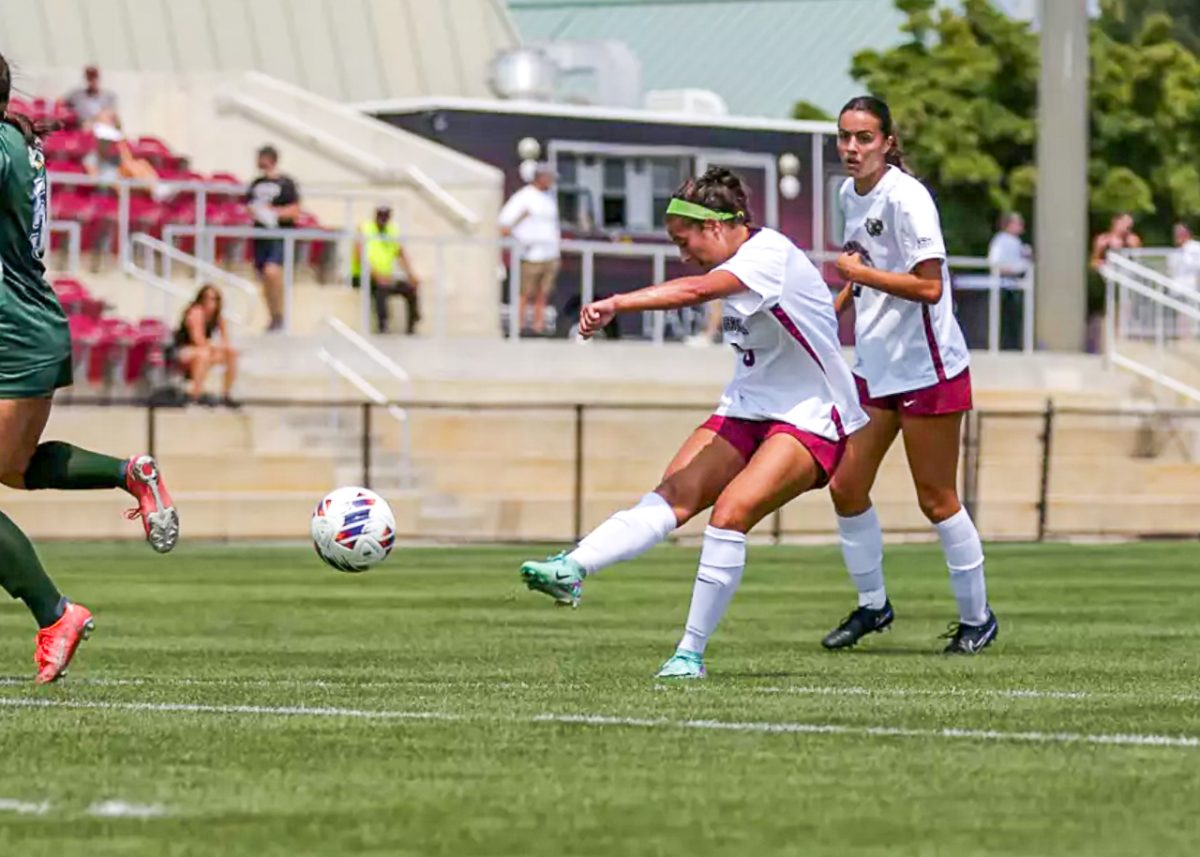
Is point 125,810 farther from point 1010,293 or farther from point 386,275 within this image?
point 1010,293

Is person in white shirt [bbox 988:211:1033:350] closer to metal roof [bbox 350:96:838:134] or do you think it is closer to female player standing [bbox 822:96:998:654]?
metal roof [bbox 350:96:838:134]

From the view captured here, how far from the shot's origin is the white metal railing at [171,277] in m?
29.2

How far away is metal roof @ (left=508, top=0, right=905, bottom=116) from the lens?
54125 mm

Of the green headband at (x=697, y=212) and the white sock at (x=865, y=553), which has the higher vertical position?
the green headband at (x=697, y=212)

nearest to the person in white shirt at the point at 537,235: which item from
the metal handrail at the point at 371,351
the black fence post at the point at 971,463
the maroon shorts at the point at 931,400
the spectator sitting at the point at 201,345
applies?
the metal handrail at the point at 371,351

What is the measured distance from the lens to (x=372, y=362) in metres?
29.4

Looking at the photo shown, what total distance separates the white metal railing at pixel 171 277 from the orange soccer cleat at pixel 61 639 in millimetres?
18900

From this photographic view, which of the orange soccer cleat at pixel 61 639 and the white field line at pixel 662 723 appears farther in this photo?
the orange soccer cleat at pixel 61 639

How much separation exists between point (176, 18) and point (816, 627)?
2832cm

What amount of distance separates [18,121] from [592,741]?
10.6 ft

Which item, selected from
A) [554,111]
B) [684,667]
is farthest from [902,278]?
[554,111]

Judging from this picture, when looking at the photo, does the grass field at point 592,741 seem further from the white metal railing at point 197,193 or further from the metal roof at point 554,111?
the metal roof at point 554,111

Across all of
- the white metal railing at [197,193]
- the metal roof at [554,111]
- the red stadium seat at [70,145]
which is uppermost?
the metal roof at [554,111]

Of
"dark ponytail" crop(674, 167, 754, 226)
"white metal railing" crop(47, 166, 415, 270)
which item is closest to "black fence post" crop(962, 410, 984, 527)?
"white metal railing" crop(47, 166, 415, 270)
